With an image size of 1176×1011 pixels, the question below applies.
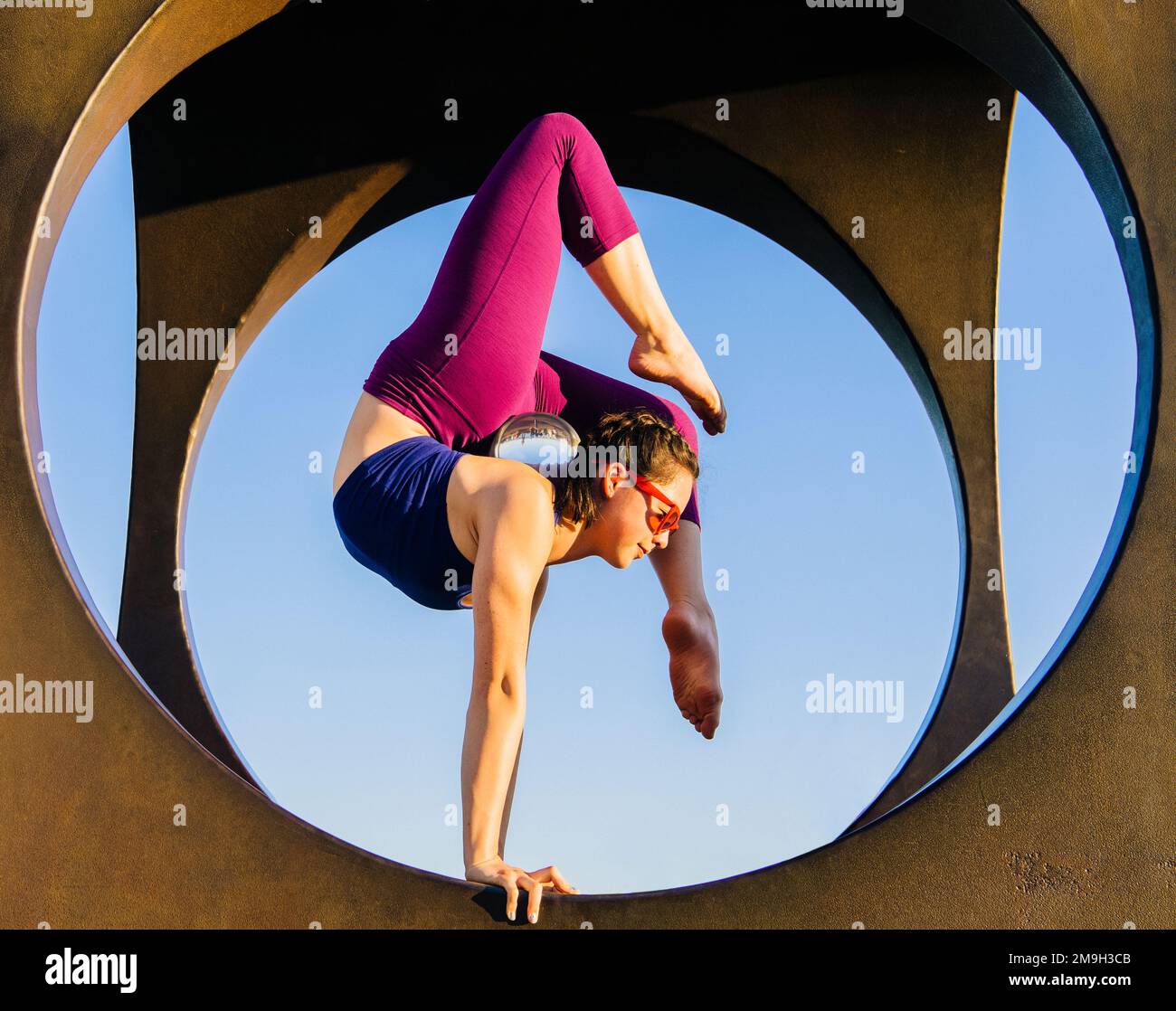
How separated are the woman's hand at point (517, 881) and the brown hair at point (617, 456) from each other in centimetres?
182

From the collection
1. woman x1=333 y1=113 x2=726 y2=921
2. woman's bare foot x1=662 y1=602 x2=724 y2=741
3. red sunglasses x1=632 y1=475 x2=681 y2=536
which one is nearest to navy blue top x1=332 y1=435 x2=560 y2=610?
woman x1=333 y1=113 x2=726 y2=921

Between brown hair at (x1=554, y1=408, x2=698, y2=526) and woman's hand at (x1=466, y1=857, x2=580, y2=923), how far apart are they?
1821 millimetres

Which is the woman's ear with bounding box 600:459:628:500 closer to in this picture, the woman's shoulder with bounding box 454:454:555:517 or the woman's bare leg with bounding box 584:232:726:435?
the woman's shoulder with bounding box 454:454:555:517

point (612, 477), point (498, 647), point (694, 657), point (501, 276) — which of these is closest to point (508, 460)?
point (612, 477)

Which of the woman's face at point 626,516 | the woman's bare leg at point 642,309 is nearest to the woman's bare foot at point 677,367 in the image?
the woman's bare leg at point 642,309

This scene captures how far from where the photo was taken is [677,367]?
691 centimetres

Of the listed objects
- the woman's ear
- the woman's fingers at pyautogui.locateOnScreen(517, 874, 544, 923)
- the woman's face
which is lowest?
the woman's fingers at pyautogui.locateOnScreen(517, 874, 544, 923)

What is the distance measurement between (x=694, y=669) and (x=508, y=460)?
78.0 inches

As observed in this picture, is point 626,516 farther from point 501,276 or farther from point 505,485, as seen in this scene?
point 501,276

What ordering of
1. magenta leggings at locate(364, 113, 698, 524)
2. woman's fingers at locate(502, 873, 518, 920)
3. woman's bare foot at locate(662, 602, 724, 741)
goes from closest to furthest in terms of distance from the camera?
woman's fingers at locate(502, 873, 518, 920)
magenta leggings at locate(364, 113, 698, 524)
woman's bare foot at locate(662, 602, 724, 741)

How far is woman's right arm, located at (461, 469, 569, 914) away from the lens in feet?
17.0

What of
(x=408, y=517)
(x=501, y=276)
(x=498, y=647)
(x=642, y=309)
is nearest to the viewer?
(x=498, y=647)

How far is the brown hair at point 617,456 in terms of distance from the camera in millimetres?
6070
